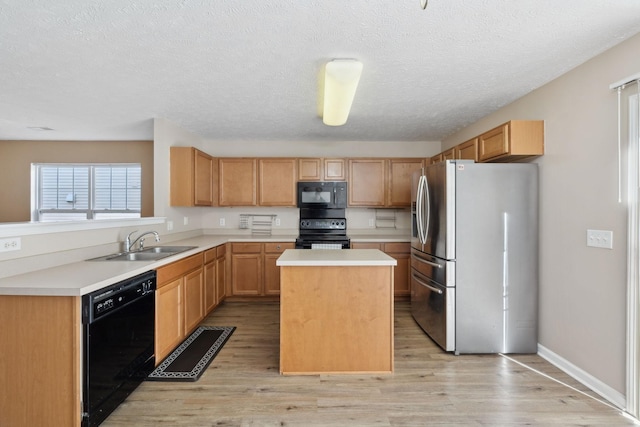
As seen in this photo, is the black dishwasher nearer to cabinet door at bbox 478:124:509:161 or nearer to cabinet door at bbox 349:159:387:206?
cabinet door at bbox 349:159:387:206

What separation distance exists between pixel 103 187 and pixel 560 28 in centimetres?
608

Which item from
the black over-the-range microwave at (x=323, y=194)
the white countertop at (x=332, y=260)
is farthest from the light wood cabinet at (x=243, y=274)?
the white countertop at (x=332, y=260)

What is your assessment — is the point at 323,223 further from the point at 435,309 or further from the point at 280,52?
the point at 280,52

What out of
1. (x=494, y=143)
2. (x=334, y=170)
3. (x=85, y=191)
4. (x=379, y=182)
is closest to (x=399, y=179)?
(x=379, y=182)

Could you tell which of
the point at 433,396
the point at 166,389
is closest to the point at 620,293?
the point at 433,396

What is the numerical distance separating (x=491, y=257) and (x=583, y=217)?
730 millimetres

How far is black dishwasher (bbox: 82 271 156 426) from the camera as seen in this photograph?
5.49 feet

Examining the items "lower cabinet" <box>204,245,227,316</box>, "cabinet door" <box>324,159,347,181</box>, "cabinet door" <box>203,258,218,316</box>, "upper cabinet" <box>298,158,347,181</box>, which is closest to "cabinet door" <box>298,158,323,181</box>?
"upper cabinet" <box>298,158,347,181</box>

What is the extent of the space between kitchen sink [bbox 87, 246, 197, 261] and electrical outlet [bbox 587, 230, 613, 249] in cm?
340

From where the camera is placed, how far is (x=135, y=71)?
7.84 ft

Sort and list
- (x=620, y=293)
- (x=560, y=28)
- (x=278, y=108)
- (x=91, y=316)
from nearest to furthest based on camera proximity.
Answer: (x=91, y=316) → (x=560, y=28) → (x=620, y=293) → (x=278, y=108)

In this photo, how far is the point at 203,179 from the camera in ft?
13.5

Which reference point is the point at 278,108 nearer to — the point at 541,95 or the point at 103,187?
the point at 541,95

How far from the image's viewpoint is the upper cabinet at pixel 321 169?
4.56 m
